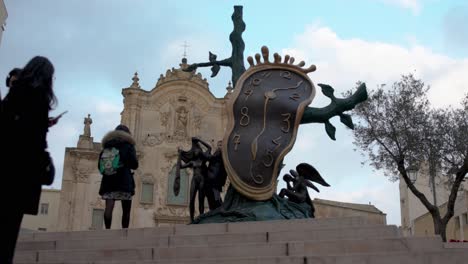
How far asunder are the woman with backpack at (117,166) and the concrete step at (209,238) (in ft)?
1.80

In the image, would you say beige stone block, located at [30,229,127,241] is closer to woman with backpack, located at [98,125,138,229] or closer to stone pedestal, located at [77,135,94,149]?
woman with backpack, located at [98,125,138,229]

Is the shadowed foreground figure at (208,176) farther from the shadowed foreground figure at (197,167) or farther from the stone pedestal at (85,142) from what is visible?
the stone pedestal at (85,142)

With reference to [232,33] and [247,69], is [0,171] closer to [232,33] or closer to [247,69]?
[247,69]

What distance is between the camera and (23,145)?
11.3 ft

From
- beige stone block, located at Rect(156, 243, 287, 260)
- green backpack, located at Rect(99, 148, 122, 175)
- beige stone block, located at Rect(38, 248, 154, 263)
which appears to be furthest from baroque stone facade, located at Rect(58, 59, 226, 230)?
beige stone block, located at Rect(156, 243, 287, 260)

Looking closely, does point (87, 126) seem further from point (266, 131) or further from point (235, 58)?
point (266, 131)

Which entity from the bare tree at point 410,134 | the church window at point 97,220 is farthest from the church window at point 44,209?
the bare tree at point 410,134

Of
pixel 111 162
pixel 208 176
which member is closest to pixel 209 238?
pixel 111 162

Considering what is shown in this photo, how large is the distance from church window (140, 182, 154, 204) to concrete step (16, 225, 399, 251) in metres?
19.9

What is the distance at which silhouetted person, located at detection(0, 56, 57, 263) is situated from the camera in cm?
337

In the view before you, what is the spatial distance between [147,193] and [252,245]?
73.3 ft

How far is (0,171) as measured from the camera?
337 cm

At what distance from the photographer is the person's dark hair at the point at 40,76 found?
362cm

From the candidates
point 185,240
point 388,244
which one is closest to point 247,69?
point 185,240
